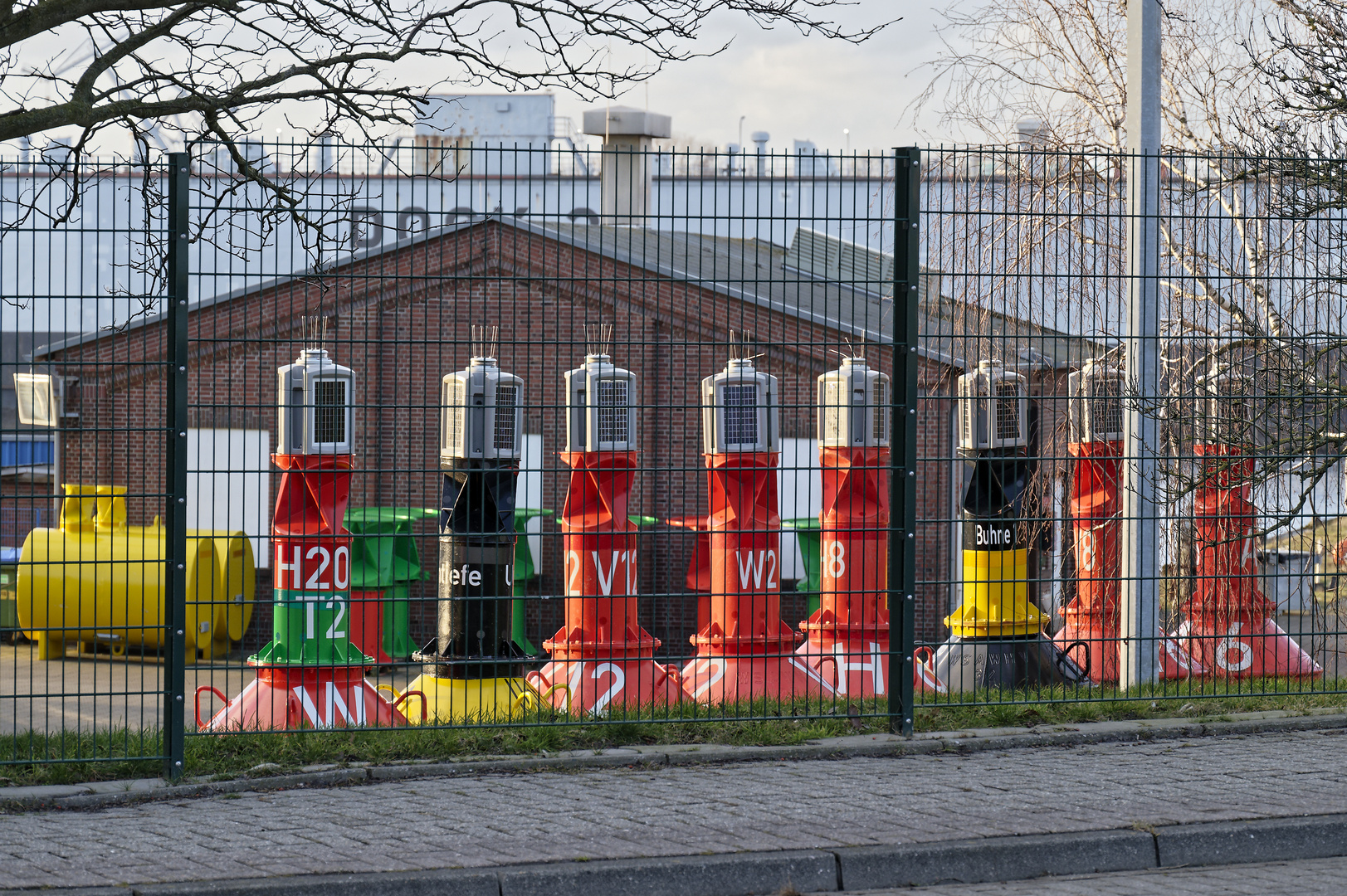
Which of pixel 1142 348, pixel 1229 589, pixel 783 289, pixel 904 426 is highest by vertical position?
pixel 783 289

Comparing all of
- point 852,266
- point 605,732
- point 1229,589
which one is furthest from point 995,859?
point 1229,589

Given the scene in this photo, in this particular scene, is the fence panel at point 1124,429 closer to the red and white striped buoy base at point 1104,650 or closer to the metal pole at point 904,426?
the red and white striped buoy base at point 1104,650

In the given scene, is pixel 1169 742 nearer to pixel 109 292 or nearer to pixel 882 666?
pixel 882 666

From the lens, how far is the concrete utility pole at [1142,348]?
8.39 m

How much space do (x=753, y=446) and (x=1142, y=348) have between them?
9.88 feet

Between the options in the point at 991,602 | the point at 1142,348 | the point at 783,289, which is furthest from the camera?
the point at 991,602

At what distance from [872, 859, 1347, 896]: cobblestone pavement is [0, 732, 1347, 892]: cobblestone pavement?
0.24 meters

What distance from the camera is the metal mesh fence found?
6.88m

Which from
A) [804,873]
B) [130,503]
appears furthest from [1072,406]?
[130,503]

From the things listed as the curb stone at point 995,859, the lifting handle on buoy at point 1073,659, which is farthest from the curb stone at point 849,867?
the lifting handle on buoy at point 1073,659

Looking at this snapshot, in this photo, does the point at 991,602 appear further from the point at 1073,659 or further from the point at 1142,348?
the point at 1142,348

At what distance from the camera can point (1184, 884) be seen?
210 inches

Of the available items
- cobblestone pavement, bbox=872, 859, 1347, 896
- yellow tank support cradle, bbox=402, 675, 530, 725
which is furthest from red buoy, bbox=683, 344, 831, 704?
cobblestone pavement, bbox=872, 859, 1347, 896

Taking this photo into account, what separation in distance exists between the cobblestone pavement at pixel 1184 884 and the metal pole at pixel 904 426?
6.12 ft
